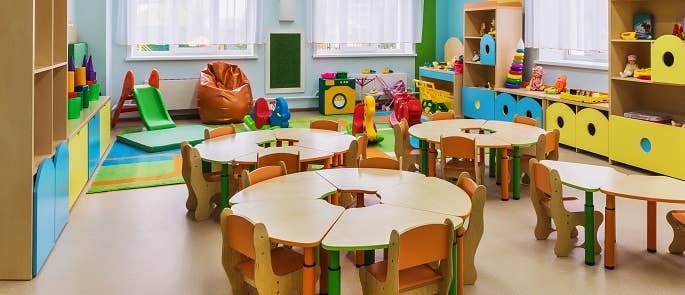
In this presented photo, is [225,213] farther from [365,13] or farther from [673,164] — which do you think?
[365,13]

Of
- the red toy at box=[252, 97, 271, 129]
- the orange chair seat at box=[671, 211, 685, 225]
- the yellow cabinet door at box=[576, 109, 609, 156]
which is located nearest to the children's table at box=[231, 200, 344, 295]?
the orange chair seat at box=[671, 211, 685, 225]

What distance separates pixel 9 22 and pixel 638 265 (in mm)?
Answer: 3856

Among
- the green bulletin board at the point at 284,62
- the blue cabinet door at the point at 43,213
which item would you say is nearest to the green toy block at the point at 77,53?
the blue cabinet door at the point at 43,213

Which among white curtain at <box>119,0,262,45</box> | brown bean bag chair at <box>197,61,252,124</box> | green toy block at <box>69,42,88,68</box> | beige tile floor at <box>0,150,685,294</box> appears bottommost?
beige tile floor at <box>0,150,685,294</box>

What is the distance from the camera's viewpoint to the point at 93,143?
5695 millimetres

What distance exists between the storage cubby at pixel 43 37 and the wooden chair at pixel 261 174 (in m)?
1.61

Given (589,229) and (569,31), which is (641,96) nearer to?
(569,31)

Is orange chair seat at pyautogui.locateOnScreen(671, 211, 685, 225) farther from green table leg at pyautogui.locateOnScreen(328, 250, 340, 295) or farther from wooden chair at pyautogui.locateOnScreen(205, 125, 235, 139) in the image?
wooden chair at pyautogui.locateOnScreen(205, 125, 235, 139)

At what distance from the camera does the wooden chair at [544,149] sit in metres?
4.73

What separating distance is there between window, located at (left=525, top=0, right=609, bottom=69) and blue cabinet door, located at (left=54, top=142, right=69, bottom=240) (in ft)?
19.4

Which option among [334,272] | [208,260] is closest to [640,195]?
[334,272]

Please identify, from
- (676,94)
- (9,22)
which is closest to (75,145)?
(9,22)

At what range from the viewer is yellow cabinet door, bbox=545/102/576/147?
6621mm

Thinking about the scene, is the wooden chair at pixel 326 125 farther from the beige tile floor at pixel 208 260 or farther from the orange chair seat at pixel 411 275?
the orange chair seat at pixel 411 275
